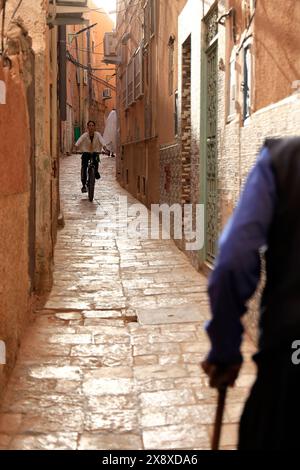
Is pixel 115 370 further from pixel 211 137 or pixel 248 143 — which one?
pixel 211 137

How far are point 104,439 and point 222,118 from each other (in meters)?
3.94

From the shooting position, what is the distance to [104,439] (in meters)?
3.44

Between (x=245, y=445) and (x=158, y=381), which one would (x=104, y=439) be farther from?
(x=245, y=445)

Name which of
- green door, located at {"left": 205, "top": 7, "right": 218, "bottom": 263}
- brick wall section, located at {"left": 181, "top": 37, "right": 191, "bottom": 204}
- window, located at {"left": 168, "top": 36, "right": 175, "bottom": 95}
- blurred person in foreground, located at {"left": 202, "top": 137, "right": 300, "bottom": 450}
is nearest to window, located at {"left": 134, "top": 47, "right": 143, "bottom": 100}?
window, located at {"left": 168, "top": 36, "right": 175, "bottom": 95}

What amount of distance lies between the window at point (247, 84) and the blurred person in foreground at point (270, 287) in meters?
3.73

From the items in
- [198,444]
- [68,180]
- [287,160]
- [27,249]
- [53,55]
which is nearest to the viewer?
[287,160]

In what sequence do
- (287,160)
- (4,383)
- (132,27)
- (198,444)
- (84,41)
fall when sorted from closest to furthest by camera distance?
(287,160), (198,444), (4,383), (132,27), (84,41)

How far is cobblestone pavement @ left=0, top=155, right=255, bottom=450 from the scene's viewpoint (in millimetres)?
3516

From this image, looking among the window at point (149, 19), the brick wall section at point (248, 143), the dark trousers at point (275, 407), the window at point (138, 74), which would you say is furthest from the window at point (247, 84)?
the window at point (138, 74)

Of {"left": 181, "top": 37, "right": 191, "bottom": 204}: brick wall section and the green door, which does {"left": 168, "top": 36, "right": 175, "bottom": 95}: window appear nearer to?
{"left": 181, "top": 37, "right": 191, "bottom": 204}: brick wall section

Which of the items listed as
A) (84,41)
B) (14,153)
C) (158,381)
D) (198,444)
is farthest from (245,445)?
(84,41)
